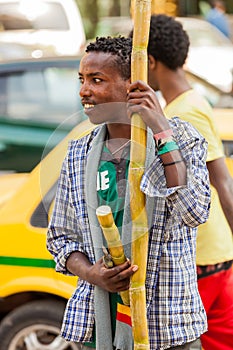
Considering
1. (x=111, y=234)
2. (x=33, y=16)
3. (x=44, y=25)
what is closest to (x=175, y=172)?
(x=111, y=234)

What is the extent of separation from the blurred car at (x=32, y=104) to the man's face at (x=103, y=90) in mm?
4195

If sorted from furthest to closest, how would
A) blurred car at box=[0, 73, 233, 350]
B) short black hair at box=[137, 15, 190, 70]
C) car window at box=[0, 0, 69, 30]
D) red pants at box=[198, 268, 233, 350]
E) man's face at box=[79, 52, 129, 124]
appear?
car window at box=[0, 0, 69, 30]
blurred car at box=[0, 73, 233, 350]
short black hair at box=[137, 15, 190, 70]
red pants at box=[198, 268, 233, 350]
man's face at box=[79, 52, 129, 124]

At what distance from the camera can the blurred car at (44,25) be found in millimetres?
12148

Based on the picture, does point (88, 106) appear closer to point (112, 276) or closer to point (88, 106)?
point (88, 106)

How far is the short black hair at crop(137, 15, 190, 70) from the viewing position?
4105 millimetres

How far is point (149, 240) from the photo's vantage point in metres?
2.92

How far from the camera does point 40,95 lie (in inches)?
307

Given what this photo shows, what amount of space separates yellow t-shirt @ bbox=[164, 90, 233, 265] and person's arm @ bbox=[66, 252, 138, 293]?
0.89m

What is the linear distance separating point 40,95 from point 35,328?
343cm

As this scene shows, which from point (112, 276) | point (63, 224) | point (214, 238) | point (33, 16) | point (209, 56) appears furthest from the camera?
point (33, 16)

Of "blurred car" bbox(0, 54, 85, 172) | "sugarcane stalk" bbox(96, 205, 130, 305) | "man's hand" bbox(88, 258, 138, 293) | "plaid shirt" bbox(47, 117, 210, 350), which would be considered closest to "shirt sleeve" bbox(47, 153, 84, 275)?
"plaid shirt" bbox(47, 117, 210, 350)

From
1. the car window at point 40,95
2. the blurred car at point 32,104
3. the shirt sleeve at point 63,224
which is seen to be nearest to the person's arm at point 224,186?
the shirt sleeve at point 63,224

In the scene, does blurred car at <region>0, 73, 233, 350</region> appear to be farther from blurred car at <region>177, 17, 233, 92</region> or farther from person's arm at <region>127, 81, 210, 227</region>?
blurred car at <region>177, 17, 233, 92</region>

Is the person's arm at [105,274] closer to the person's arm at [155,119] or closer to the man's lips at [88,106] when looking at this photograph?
the person's arm at [155,119]
